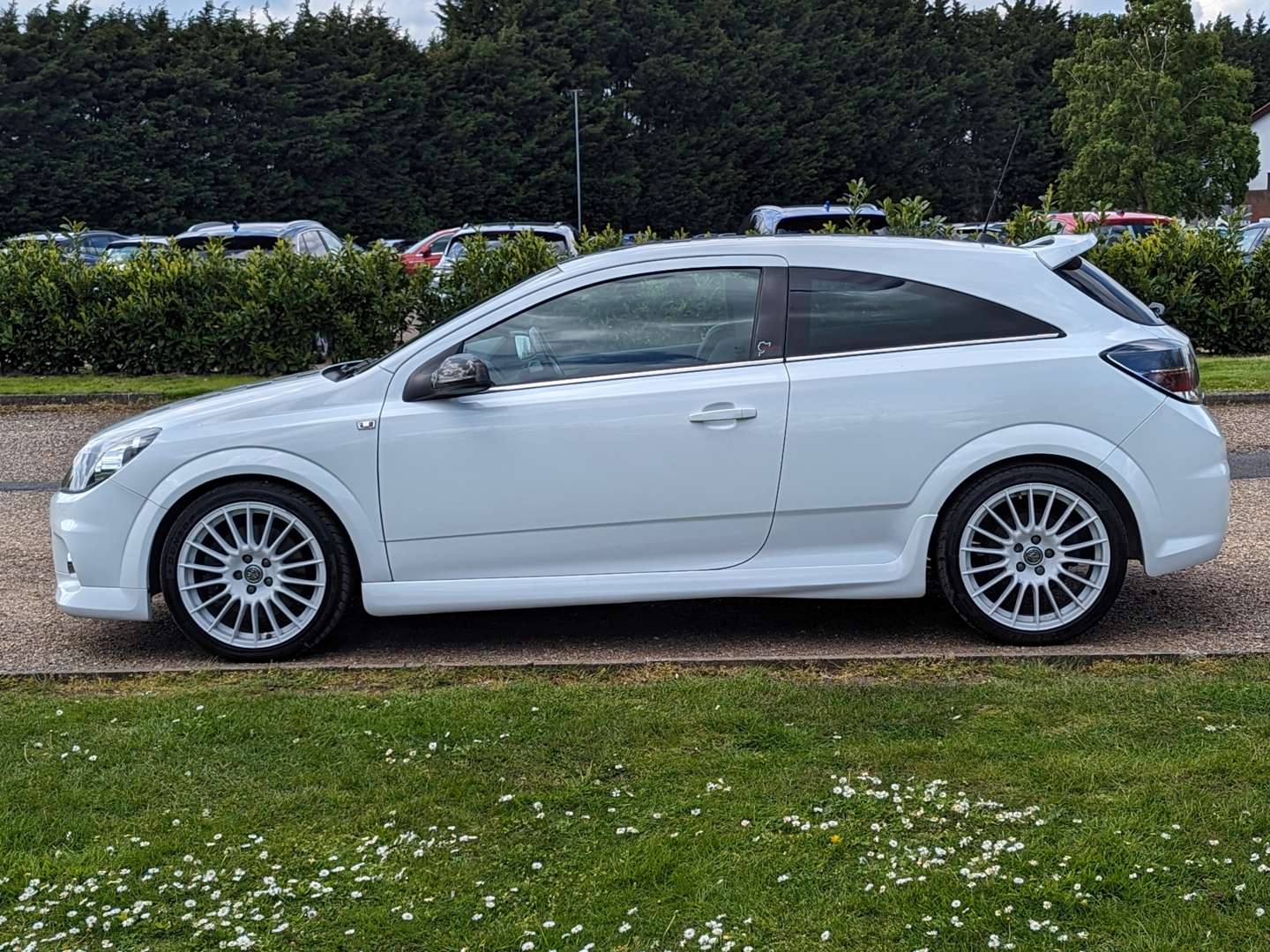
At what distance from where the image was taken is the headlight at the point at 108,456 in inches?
228

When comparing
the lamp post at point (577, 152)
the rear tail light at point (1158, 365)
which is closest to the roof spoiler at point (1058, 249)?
the rear tail light at point (1158, 365)

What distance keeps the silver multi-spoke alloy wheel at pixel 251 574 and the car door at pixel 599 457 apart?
0.39 metres

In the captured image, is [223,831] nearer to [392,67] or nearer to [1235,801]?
[1235,801]

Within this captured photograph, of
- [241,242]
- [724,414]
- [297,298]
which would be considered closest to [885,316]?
[724,414]

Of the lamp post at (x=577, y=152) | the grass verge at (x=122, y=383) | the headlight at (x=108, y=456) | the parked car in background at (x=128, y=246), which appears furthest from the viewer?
the lamp post at (x=577, y=152)

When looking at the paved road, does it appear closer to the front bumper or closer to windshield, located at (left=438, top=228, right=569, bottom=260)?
the front bumper

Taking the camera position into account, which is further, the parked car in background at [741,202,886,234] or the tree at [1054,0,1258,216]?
the tree at [1054,0,1258,216]

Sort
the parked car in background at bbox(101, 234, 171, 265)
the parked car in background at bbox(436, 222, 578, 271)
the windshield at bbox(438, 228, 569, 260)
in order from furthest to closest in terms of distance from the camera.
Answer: the parked car in background at bbox(436, 222, 578, 271) < the windshield at bbox(438, 228, 569, 260) < the parked car in background at bbox(101, 234, 171, 265)

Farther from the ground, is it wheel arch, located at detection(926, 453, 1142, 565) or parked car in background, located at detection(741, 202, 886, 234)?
parked car in background, located at detection(741, 202, 886, 234)

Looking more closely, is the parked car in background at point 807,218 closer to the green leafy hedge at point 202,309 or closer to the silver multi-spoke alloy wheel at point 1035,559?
the green leafy hedge at point 202,309

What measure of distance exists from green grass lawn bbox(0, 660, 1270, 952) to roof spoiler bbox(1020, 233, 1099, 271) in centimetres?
171

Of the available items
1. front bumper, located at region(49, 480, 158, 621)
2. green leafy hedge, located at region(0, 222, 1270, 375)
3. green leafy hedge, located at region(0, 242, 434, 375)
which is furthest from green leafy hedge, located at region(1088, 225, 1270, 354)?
front bumper, located at region(49, 480, 158, 621)

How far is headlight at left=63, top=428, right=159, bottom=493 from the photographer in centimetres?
579

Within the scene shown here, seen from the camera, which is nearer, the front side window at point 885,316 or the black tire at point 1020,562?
the black tire at point 1020,562
